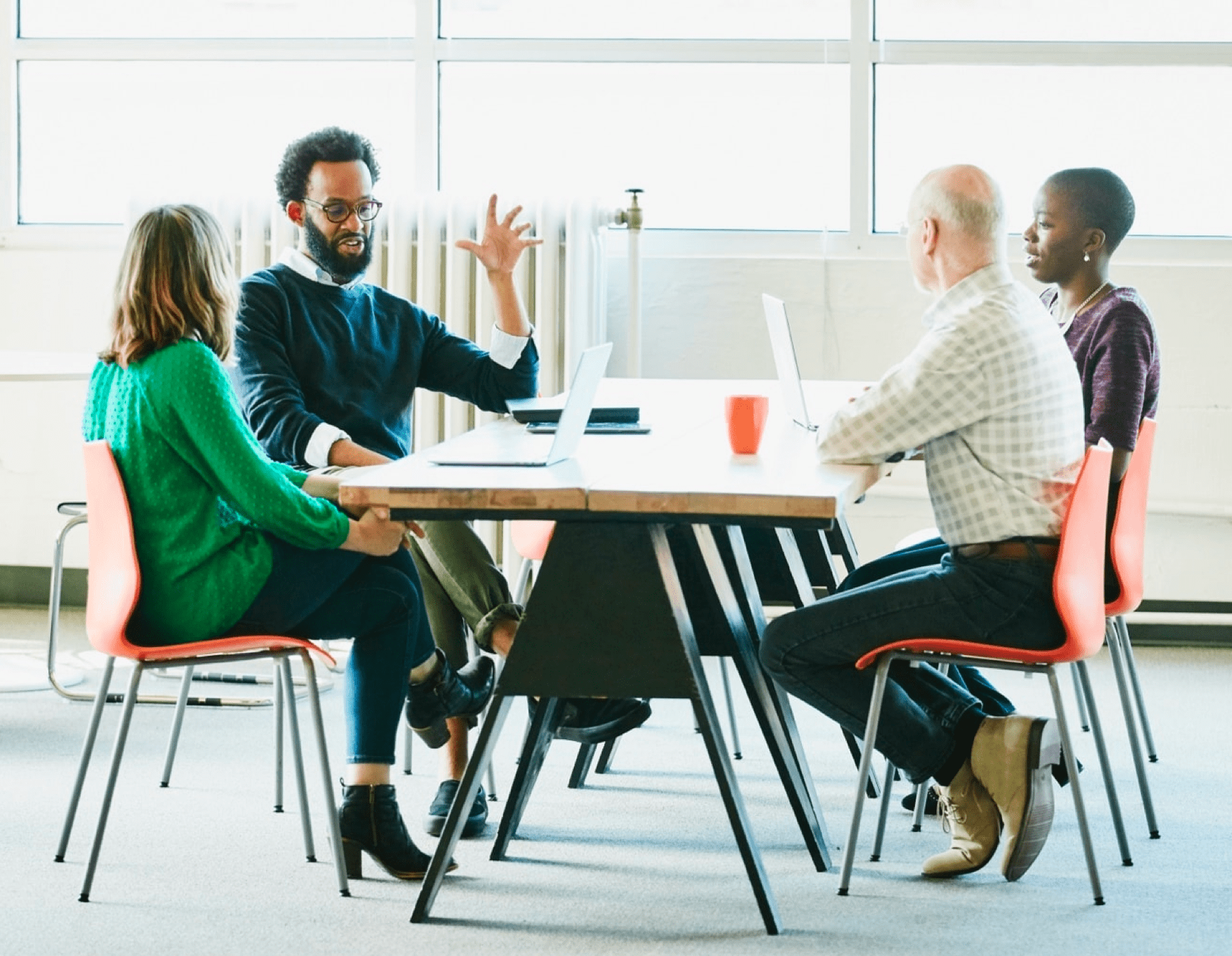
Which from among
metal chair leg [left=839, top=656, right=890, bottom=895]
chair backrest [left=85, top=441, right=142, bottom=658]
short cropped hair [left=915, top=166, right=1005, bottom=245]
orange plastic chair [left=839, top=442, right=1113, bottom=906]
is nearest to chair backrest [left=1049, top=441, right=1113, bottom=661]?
orange plastic chair [left=839, top=442, right=1113, bottom=906]

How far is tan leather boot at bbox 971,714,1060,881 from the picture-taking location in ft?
7.69

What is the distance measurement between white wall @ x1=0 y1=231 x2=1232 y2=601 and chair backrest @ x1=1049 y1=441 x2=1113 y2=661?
1.93 m

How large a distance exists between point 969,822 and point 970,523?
1.49 feet

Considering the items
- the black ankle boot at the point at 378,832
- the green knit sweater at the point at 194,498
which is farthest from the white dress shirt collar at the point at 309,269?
the black ankle boot at the point at 378,832

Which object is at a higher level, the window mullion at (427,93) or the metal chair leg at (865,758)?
the window mullion at (427,93)

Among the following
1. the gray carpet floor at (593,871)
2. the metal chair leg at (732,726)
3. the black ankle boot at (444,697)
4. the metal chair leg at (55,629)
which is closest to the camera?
the gray carpet floor at (593,871)

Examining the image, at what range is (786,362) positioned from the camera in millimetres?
2875

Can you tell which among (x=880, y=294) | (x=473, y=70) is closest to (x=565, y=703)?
(x=880, y=294)

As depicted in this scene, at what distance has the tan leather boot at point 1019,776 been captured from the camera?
2.34m

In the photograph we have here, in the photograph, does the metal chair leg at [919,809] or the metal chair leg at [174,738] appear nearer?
the metal chair leg at [919,809]

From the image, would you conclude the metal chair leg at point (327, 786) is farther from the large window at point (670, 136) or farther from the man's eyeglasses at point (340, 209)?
the large window at point (670, 136)

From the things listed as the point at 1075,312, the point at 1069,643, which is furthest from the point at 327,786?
the point at 1075,312

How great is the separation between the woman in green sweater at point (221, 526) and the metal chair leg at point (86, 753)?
0.45ft

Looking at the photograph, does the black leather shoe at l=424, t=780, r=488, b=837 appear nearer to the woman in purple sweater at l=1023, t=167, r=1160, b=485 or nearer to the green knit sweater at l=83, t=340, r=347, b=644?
the green knit sweater at l=83, t=340, r=347, b=644
